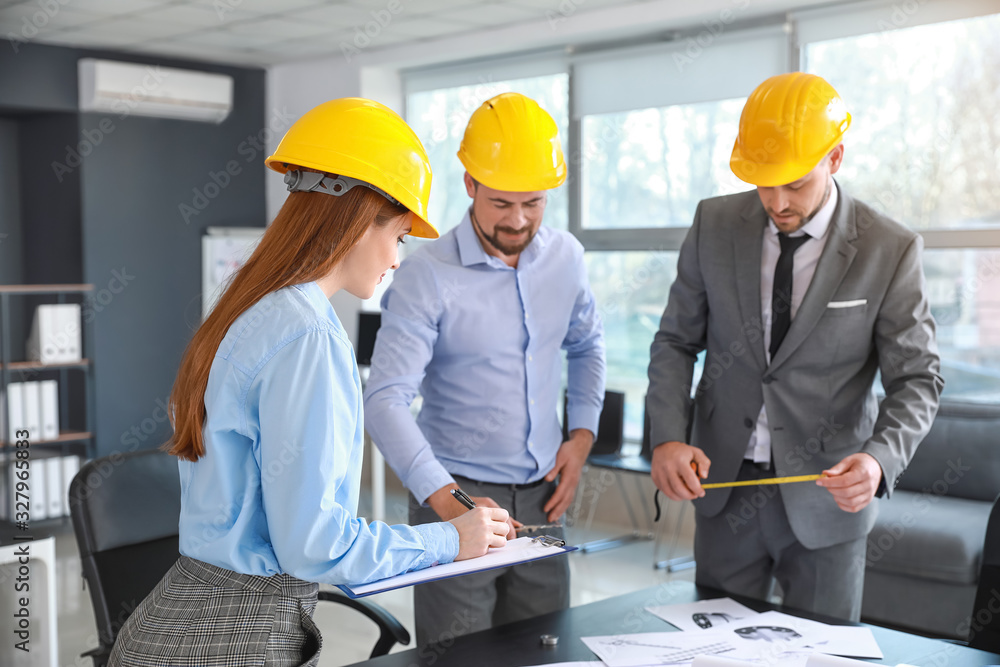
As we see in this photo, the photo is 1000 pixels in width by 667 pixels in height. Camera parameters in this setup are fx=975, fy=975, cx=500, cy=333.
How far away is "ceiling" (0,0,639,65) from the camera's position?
5.38 m

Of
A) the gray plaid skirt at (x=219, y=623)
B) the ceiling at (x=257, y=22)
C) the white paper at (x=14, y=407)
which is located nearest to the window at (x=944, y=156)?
the ceiling at (x=257, y=22)

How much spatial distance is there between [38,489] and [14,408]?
1.81 feet

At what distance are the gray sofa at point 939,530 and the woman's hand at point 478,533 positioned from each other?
2.95 m

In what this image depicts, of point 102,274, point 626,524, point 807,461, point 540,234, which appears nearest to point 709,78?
point 626,524

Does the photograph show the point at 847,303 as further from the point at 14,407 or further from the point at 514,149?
the point at 14,407

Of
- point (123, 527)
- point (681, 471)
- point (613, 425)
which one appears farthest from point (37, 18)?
point (681, 471)

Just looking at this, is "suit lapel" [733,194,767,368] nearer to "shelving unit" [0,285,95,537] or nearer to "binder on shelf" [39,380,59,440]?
"shelving unit" [0,285,95,537]

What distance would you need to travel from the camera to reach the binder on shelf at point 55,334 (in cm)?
594

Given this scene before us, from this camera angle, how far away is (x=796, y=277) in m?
2.28

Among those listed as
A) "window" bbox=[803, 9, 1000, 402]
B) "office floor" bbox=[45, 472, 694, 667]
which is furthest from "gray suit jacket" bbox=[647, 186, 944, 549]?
"window" bbox=[803, 9, 1000, 402]

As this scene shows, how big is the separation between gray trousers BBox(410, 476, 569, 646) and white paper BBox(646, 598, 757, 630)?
0.35 meters

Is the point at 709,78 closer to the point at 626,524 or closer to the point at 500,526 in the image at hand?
the point at 626,524

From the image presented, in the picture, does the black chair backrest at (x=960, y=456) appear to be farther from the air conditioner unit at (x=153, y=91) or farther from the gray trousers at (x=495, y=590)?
the air conditioner unit at (x=153, y=91)

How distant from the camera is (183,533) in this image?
1405mm
